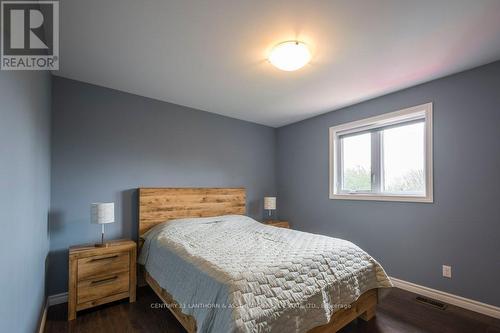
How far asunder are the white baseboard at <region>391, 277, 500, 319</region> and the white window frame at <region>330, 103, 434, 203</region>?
959mm

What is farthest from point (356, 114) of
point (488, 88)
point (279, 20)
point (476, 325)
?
point (476, 325)

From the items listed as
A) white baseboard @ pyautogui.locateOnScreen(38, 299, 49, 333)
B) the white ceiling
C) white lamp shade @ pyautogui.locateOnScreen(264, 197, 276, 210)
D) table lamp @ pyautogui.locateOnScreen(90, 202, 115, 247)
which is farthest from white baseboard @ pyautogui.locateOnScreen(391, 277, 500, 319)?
white baseboard @ pyautogui.locateOnScreen(38, 299, 49, 333)

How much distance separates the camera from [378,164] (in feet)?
10.7

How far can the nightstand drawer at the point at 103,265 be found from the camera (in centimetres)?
228

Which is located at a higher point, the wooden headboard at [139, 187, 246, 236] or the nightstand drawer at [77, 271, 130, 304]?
the wooden headboard at [139, 187, 246, 236]

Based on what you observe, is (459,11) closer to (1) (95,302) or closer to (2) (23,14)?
(2) (23,14)

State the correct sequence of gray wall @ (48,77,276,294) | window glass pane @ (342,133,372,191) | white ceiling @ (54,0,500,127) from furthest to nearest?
1. window glass pane @ (342,133,372,191)
2. gray wall @ (48,77,276,294)
3. white ceiling @ (54,0,500,127)

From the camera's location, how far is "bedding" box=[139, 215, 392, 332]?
144cm

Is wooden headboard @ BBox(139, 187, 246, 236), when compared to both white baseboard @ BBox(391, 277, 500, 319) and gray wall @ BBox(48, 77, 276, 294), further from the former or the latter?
white baseboard @ BBox(391, 277, 500, 319)

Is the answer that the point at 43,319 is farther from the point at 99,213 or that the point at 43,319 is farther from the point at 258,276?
the point at 258,276

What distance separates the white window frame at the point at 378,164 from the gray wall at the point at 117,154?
1601mm

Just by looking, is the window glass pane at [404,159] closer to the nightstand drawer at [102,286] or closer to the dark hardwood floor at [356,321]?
the dark hardwood floor at [356,321]

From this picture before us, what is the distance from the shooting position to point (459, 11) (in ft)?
5.29

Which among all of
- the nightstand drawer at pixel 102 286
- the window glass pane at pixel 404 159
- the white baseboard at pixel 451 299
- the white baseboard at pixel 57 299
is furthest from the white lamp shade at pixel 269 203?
the white baseboard at pixel 57 299
